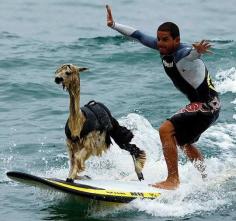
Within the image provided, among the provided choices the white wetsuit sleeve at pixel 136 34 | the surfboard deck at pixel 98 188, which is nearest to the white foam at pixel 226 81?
the white wetsuit sleeve at pixel 136 34

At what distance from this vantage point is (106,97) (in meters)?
16.1

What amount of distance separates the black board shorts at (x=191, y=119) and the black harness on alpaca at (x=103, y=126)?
1.84ft

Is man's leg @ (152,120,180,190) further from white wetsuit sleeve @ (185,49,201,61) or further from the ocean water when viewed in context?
white wetsuit sleeve @ (185,49,201,61)

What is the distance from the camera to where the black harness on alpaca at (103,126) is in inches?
416

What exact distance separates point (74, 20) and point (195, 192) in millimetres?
12652

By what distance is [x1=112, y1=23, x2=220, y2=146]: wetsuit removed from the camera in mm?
10875

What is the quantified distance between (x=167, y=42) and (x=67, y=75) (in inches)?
53.1

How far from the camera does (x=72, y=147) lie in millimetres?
10594

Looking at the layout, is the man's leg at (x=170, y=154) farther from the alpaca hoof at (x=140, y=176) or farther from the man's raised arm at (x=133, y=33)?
the man's raised arm at (x=133, y=33)

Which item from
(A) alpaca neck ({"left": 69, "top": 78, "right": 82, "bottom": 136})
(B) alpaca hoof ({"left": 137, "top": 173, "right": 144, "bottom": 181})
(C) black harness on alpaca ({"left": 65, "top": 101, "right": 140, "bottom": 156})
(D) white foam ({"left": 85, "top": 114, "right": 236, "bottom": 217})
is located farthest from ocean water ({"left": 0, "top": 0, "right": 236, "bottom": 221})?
(A) alpaca neck ({"left": 69, "top": 78, "right": 82, "bottom": 136})

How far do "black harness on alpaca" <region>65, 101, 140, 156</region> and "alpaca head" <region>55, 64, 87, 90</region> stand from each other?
50 centimetres

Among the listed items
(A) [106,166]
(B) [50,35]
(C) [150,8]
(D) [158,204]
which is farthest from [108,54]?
(D) [158,204]

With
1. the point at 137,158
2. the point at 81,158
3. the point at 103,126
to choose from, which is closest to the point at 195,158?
the point at 137,158

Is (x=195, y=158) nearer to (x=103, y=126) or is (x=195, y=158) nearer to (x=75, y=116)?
(x=103, y=126)
